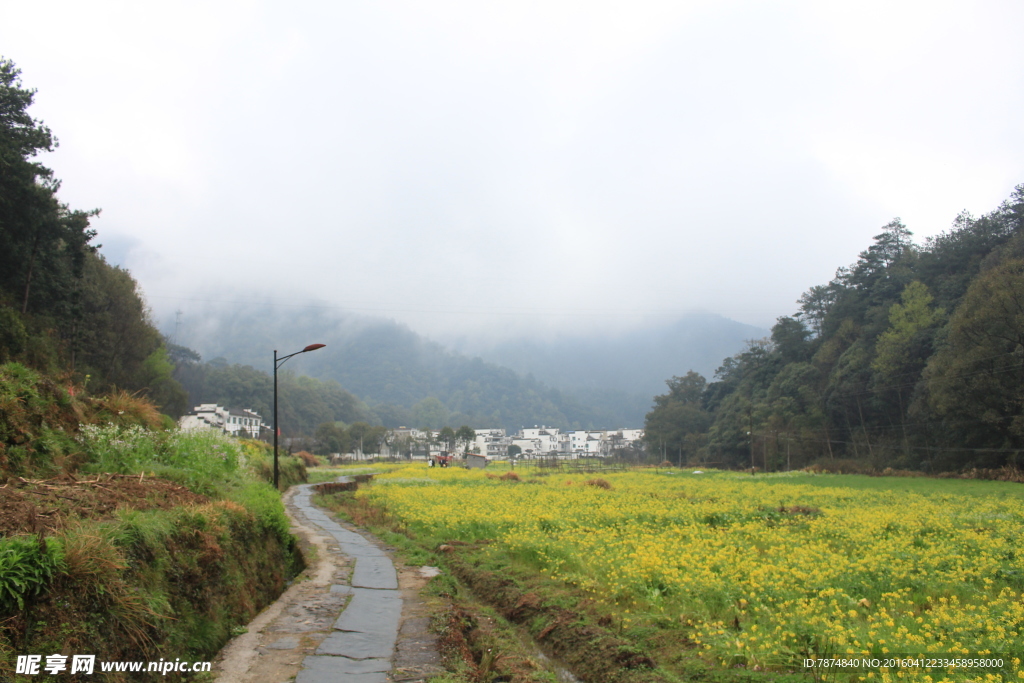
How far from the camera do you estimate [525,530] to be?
1366cm

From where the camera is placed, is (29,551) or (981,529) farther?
(981,529)

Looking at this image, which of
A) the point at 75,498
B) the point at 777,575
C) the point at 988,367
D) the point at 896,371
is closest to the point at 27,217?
the point at 75,498

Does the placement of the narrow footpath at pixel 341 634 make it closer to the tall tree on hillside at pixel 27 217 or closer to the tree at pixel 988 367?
the tall tree on hillside at pixel 27 217

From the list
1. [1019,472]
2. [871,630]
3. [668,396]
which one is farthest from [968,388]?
[668,396]

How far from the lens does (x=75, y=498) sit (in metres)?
6.27

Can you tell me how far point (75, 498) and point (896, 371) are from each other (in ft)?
195

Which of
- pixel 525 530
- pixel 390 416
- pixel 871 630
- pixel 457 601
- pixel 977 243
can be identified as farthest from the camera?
pixel 390 416

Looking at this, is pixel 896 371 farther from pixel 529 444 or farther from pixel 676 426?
pixel 529 444

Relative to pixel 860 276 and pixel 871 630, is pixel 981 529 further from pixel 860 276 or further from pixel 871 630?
pixel 860 276

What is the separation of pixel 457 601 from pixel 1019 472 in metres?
40.4

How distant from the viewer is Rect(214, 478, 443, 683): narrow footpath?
590 centimetres

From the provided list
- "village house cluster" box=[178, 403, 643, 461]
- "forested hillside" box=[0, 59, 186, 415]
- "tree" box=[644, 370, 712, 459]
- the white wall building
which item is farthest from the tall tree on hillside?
"tree" box=[644, 370, 712, 459]

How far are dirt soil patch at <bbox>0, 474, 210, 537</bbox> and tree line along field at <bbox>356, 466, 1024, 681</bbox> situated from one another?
19.4ft
